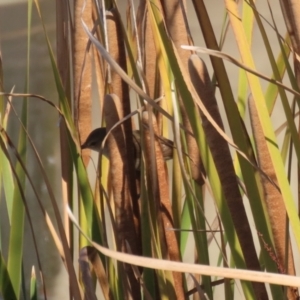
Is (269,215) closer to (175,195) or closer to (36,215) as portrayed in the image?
(175,195)

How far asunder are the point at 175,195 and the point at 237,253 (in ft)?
0.39

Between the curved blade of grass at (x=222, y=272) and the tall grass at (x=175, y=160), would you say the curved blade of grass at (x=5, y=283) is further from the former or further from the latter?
the curved blade of grass at (x=222, y=272)

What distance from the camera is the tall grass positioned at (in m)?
0.29

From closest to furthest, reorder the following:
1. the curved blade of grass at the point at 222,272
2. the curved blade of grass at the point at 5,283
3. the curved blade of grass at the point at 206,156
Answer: the curved blade of grass at the point at 222,272, the curved blade of grass at the point at 206,156, the curved blade of grass at the point at 5,283

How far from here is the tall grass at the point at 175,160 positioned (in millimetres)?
294

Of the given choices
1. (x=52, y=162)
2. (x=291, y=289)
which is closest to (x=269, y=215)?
(x=291, y=289)

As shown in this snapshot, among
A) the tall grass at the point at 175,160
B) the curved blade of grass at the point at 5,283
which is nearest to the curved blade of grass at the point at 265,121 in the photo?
the tall grass at the point at 175,160

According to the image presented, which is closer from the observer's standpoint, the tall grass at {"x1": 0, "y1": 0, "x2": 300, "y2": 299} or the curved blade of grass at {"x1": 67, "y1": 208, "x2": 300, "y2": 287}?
the curved blade of grass at {"x1": 67, "y1": 208, "x2": 300, "y2": 287}

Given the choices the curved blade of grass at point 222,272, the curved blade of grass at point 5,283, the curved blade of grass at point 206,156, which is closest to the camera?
the curved blade of grass at point 222,272

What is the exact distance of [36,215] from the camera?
56.9 inches

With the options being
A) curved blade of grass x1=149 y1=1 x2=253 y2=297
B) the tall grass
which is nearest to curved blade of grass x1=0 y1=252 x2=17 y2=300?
the tall grass

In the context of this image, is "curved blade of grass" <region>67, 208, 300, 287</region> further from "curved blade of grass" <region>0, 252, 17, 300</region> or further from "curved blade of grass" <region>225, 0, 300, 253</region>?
"curved blade of grass" <region>0, 252, 17, 300</region>

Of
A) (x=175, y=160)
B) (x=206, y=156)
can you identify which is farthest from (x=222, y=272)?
(x=175, y=160)

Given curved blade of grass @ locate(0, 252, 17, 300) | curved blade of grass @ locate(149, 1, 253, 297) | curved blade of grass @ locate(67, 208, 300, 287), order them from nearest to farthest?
1. curved blade of grass @ locate(67, 208, 300, 287)
2. curved blade of grass @ locate(149, 1, 253, 297)
3. curved blade of grass @ locate(0, 252, 17, 300)
